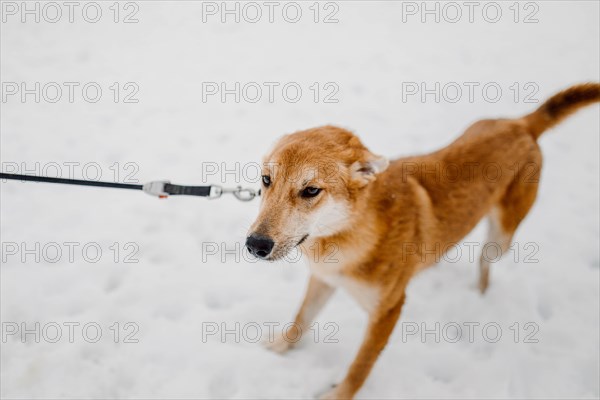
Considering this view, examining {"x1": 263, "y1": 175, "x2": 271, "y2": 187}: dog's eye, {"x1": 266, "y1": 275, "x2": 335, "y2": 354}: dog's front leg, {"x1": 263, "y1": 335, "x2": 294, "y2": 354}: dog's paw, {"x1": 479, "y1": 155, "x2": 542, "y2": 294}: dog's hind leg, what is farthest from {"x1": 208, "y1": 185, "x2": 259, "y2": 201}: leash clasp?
{"x1": 479, "y1": 155, "x2": 542, "y2": 294}: dog's hind leg

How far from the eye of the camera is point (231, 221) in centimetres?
471

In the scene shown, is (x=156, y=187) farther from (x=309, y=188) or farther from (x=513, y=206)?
(x=513, y=206)

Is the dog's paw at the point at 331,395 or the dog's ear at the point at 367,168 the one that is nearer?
the dog's ear at the point at 367,168

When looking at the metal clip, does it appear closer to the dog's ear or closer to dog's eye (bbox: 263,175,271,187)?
dog's eye (bbox: 263,175,271,187)

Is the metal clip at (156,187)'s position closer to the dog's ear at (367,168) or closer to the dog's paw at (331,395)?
the dog's ear at (367,168)

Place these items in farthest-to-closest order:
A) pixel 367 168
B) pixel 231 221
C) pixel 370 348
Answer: pixel 231 221, pixel 370 348, pixel 367 168

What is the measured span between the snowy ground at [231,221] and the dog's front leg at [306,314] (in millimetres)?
118

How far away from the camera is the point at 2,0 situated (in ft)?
24.3

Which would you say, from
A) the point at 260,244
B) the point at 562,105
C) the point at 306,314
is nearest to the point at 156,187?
the point at 260,244

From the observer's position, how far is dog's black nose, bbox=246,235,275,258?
251 cm

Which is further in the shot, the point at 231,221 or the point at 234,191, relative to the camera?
the point at 231,221

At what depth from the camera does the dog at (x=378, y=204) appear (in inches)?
106

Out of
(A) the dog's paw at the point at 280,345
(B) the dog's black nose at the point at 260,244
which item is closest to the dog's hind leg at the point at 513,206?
(A) the dog's paw at the point at 280,345

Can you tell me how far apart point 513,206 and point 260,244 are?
2430mm
